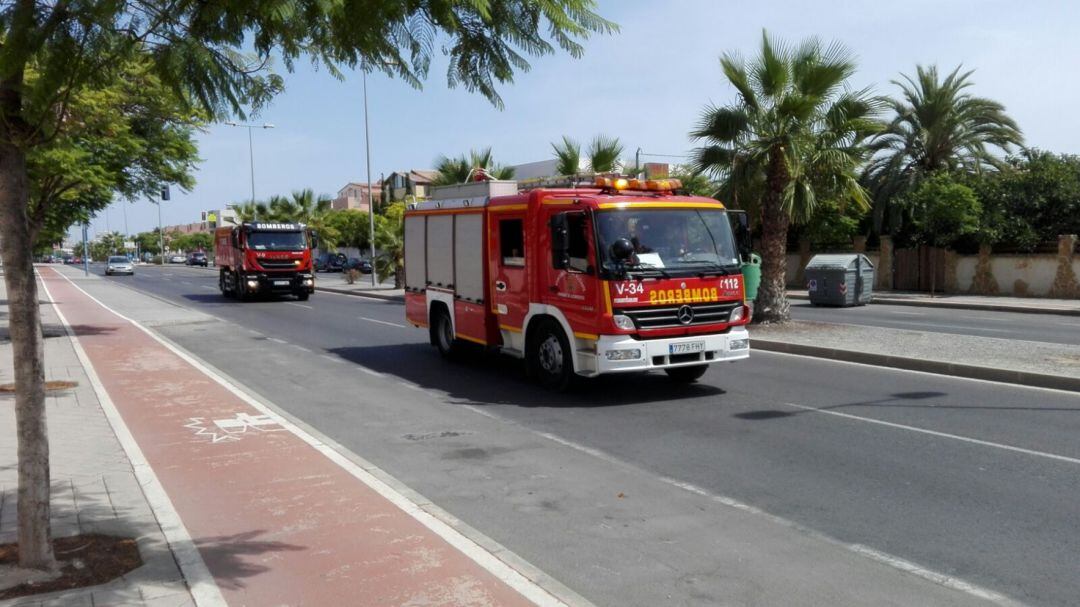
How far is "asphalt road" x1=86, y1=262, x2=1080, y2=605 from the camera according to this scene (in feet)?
17.9

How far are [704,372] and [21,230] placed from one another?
29.8ft

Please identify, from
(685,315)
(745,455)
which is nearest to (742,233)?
(685,315)

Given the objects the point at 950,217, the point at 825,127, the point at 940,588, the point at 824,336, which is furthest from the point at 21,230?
the point at 950,217

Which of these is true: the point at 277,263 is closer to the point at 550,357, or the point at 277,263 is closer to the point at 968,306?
the point at 550,357

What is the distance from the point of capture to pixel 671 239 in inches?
428

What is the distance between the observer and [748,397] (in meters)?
10.9

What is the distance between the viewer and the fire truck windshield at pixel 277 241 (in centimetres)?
3056

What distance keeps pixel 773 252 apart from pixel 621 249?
917 centimetres

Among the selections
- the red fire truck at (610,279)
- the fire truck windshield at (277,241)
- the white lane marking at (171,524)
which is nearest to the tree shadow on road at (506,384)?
the red fire truck at (610,279)

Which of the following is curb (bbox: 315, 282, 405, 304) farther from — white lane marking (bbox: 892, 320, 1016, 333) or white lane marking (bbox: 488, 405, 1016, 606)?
white lane marking (bbox: 488, 405, 1016, 606)

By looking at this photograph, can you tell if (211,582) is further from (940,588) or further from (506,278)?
(506,278)

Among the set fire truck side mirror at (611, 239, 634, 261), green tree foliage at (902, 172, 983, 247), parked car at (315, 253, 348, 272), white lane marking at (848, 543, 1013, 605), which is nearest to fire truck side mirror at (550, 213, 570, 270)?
fire truck side mirror at (611, 239, 634, 261)

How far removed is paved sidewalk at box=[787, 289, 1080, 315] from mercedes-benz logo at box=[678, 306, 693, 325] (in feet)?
58.0

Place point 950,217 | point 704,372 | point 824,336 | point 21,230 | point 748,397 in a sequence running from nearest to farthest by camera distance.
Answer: point 21,230, point 748,397, point 704,372, point 824,336, point 950,217
